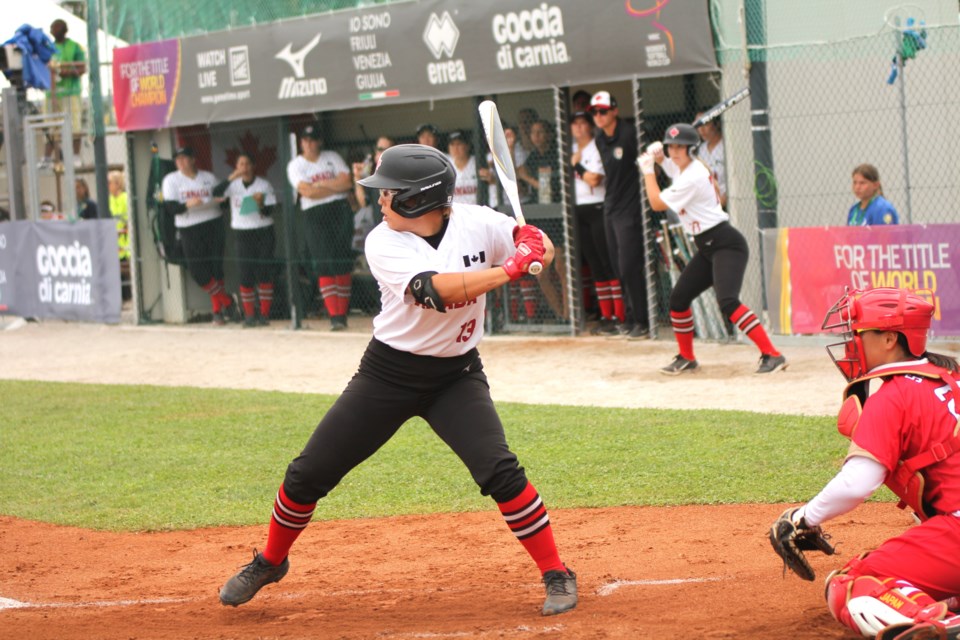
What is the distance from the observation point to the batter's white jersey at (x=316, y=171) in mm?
15297

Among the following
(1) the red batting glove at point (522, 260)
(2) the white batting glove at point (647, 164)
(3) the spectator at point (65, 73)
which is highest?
(3) the spectator at point (65, 73)

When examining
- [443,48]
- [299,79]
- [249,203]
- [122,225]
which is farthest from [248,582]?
[122,225]

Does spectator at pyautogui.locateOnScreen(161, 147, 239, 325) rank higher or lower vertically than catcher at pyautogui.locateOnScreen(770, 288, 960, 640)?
higher

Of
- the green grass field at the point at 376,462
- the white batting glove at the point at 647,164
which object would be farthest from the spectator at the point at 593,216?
the green grass field at the point at 376,462

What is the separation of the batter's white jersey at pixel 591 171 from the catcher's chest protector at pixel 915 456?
9096 millimetres

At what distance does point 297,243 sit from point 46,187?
8.91 m

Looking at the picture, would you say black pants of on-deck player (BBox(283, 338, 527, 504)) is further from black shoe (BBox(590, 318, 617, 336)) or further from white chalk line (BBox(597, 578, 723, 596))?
black shoe (BBox(590, 318, 617, 336))

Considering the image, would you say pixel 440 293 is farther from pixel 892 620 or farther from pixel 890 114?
pixel 890 114

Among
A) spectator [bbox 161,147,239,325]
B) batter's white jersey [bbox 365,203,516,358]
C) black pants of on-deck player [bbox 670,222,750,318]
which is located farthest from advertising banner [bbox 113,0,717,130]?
batter's white jersey [bbox 365,203,516,358]

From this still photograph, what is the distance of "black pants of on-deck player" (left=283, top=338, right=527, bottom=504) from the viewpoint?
4.90 m

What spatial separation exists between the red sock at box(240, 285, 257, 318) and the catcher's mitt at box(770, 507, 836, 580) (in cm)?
1298

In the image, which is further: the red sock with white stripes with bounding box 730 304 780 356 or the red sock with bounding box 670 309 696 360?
the red sock with bounding box 670 309 696 360

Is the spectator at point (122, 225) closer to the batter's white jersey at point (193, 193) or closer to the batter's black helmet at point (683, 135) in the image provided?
the batter's white jersey at point (193, 193)

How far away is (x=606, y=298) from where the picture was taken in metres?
13.7
